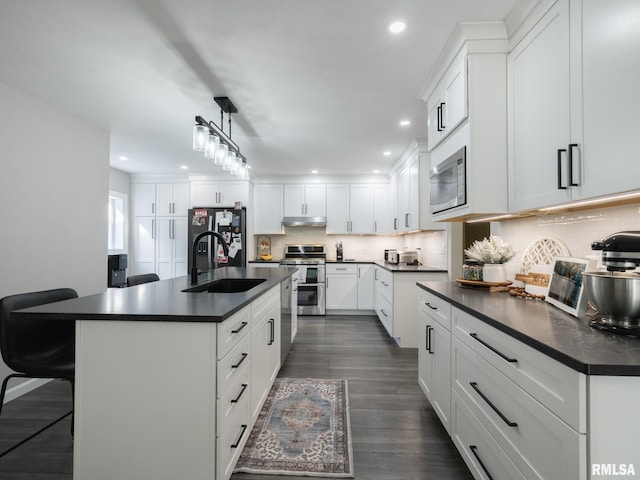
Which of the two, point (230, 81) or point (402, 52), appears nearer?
point (402, 52)

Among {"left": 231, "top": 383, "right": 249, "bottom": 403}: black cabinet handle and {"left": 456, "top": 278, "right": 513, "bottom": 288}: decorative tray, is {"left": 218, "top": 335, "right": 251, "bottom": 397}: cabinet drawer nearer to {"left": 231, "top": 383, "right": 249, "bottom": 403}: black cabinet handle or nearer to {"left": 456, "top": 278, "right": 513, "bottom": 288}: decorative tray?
{"left": 231, "top": 383, "right": 249, "bottom": 403}: black cabinet handle

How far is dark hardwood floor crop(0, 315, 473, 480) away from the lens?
161cm

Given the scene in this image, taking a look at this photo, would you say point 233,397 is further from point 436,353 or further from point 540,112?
point 540,112

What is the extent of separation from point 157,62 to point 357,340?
342 cm

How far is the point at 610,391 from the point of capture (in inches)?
30.9

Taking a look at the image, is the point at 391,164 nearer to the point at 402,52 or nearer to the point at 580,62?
the point at 402,52

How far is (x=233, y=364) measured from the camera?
4.82ft

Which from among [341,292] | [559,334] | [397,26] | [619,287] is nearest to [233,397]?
[559,334]

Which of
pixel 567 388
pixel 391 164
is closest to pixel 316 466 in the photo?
pixel 567 388

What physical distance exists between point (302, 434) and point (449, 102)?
7.88ft

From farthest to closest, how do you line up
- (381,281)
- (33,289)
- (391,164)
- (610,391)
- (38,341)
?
(391,164) < (381,281) < (33,289) < (38,341) < (610,391)

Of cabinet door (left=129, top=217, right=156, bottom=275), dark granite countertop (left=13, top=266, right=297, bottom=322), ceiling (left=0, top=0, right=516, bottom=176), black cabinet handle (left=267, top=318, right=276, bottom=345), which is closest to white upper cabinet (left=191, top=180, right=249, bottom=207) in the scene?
cabinet door (left=129, top=217, right=156, bottom=275)

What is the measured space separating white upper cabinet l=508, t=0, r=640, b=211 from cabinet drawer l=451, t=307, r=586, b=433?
631 millimetres

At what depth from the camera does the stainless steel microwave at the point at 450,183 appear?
6.35ft
